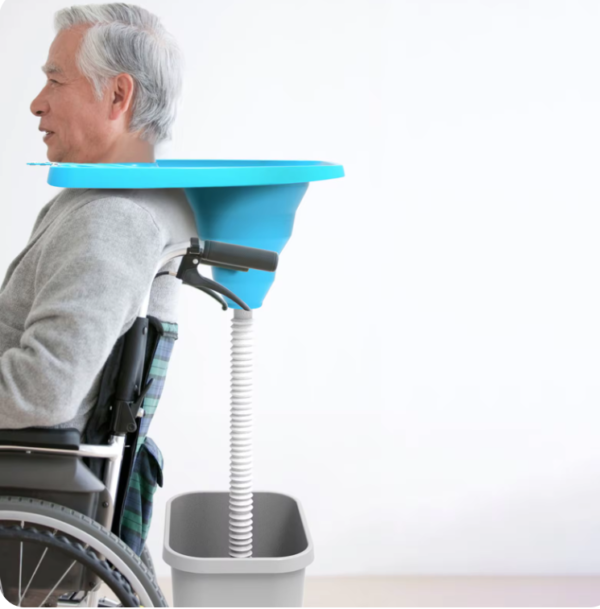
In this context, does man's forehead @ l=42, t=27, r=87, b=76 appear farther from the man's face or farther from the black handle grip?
the black handle grip

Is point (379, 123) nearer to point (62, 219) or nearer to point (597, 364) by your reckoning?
point (597, 364)

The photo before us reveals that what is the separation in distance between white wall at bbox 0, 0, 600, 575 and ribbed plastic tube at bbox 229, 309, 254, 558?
102 centimetres

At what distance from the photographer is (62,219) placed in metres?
1.36

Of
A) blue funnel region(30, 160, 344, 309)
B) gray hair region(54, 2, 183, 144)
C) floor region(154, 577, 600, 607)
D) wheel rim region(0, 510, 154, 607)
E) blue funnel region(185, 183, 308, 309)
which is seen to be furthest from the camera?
floor region(154, 577, 600, 607)

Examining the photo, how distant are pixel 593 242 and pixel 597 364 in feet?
1.29

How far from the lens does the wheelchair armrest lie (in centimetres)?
125

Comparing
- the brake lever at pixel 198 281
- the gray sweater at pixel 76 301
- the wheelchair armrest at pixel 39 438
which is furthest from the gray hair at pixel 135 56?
the wheelchair armrest at pixel 39 438

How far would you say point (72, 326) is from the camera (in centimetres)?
121

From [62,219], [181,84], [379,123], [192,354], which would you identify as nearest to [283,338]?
[192,354]

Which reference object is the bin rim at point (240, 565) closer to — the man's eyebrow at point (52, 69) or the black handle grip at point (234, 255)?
the black handle grip at point (234, 255)

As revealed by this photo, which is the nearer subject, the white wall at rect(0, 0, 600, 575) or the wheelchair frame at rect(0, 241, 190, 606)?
the wheelchair frame at rect(0, 241, 190, 606)

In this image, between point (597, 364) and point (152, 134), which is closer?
point (152, 134)

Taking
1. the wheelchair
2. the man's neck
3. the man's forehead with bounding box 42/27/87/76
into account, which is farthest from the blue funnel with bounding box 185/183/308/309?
the man's forehead with bounding box 42/27/87/76

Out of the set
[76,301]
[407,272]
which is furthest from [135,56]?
[407,272]
